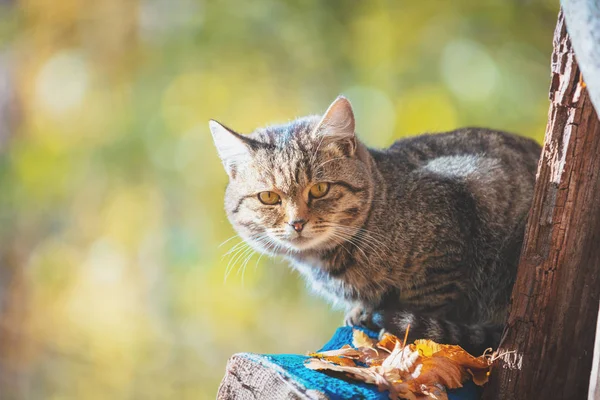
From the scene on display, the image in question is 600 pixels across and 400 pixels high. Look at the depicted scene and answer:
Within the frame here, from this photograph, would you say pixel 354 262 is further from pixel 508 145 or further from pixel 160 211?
pixel 160 211

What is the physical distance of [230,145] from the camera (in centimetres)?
189

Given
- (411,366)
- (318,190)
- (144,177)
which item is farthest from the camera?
(144,177)

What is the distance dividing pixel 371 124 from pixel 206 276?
119cm

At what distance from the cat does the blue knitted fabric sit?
1.09ft

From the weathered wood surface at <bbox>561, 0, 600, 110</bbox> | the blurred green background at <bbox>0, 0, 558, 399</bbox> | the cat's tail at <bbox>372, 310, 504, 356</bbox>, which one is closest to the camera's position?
the weathered wood surface at <bbox>561, 0, 600, 110</bbox>

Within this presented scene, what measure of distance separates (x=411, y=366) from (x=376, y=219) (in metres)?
0.56

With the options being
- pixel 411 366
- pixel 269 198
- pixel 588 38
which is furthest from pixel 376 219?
pixel 588 38

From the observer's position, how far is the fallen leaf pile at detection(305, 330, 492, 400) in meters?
1.30

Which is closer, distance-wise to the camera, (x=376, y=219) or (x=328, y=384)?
(x=328, y=384)

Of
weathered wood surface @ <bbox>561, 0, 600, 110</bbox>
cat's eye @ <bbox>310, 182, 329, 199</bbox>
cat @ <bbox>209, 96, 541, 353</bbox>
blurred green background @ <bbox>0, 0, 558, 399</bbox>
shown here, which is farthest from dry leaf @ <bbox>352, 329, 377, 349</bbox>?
blurred green background @ <bbox>0, 0, 558, 399</bbox>

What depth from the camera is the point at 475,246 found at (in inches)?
71.3

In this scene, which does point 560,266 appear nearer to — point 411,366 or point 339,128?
point 411,366

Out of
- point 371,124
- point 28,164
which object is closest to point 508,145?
point 371,124

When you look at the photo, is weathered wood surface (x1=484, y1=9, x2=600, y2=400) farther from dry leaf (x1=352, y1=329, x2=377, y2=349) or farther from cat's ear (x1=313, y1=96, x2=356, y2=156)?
cat's ear (x1=313, y1=96, x2=356, y2=156)
